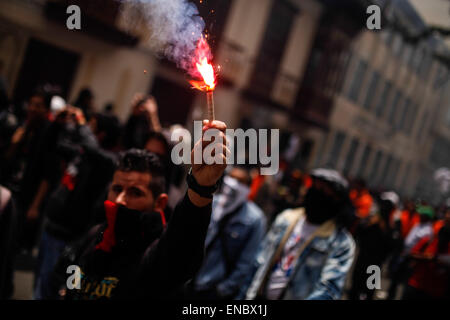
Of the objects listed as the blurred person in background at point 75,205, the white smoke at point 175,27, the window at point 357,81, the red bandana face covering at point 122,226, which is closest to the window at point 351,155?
the window at point 357,81

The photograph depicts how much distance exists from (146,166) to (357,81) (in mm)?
20004

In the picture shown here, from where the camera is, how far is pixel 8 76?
10.6 meters

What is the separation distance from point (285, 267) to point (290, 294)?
21 cm

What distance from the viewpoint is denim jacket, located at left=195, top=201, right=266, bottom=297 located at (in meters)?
3.69

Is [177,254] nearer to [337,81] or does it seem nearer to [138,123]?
[138,123]

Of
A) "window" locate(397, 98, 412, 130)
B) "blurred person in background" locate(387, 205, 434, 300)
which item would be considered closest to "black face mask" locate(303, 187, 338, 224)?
"blurred person in background" locate(387, 205, 434, 300)

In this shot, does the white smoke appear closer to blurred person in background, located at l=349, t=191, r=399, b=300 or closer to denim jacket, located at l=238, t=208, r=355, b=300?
denim jacket, located at l=238, t=208, r=355, b=300

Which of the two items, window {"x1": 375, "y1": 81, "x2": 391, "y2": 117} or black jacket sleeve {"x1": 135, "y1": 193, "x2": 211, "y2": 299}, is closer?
black jacket sleeve {"x1": 135, "y1": 193, "x2": 211, "y2": 299}

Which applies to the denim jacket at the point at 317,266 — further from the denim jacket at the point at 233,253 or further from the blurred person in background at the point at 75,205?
the blurred person in background at the point at 75,205

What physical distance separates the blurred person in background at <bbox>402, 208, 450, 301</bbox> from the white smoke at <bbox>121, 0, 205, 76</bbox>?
443 cm

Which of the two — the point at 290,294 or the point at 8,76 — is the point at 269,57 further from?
the point at 290,294

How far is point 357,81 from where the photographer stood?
20.6 metres
